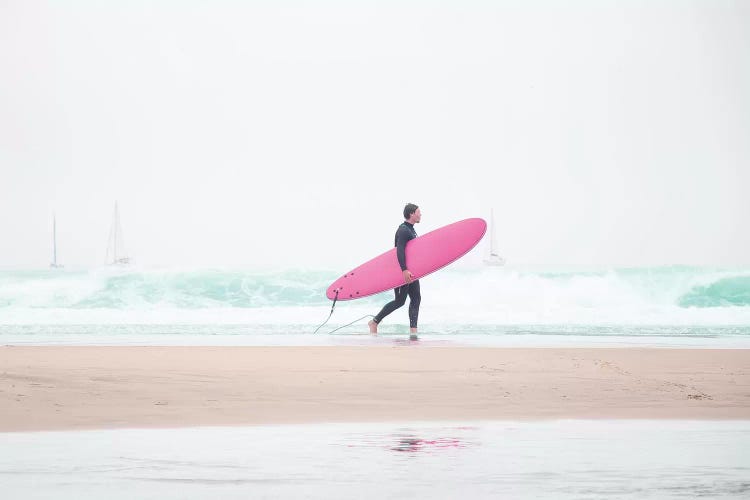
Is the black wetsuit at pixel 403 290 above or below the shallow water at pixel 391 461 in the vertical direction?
above

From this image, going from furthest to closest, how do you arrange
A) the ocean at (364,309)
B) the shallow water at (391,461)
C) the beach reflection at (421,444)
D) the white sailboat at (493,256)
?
the white sailboat at (493,256)
the ocean at (364,309)
the beach reflection at (421,444)
the shallow water at (391,461)

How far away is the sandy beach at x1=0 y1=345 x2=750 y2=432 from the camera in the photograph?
5.23 meters

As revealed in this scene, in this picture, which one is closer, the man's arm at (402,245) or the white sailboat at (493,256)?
the man's arm at (402,245)

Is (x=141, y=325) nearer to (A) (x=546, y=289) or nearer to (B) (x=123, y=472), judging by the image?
(A) (x=546, y=289)

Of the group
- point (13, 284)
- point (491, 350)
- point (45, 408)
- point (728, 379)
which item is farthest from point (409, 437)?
point (13, 284)

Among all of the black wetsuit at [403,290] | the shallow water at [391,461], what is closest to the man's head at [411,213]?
the black wetsuit at [403,290]

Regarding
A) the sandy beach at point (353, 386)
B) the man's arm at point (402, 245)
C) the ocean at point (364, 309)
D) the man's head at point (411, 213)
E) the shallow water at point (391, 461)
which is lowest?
the shallow water at point (391, 461)

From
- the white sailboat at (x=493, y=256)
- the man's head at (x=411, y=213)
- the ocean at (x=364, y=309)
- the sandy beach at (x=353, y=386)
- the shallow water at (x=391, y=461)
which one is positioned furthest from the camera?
the white sailboat at (x=493, y=256)

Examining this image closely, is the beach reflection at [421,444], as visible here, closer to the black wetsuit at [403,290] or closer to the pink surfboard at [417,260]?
the black wetsuit at [403,290]

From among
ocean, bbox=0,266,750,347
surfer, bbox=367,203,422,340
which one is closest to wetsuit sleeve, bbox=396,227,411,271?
surfer, bbox=367,203,422,340

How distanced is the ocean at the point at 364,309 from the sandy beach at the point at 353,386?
5.67 feet

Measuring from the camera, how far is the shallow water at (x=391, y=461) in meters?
3.36

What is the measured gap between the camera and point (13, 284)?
20031 mm

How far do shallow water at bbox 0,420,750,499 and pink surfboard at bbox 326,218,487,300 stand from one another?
6182mm
